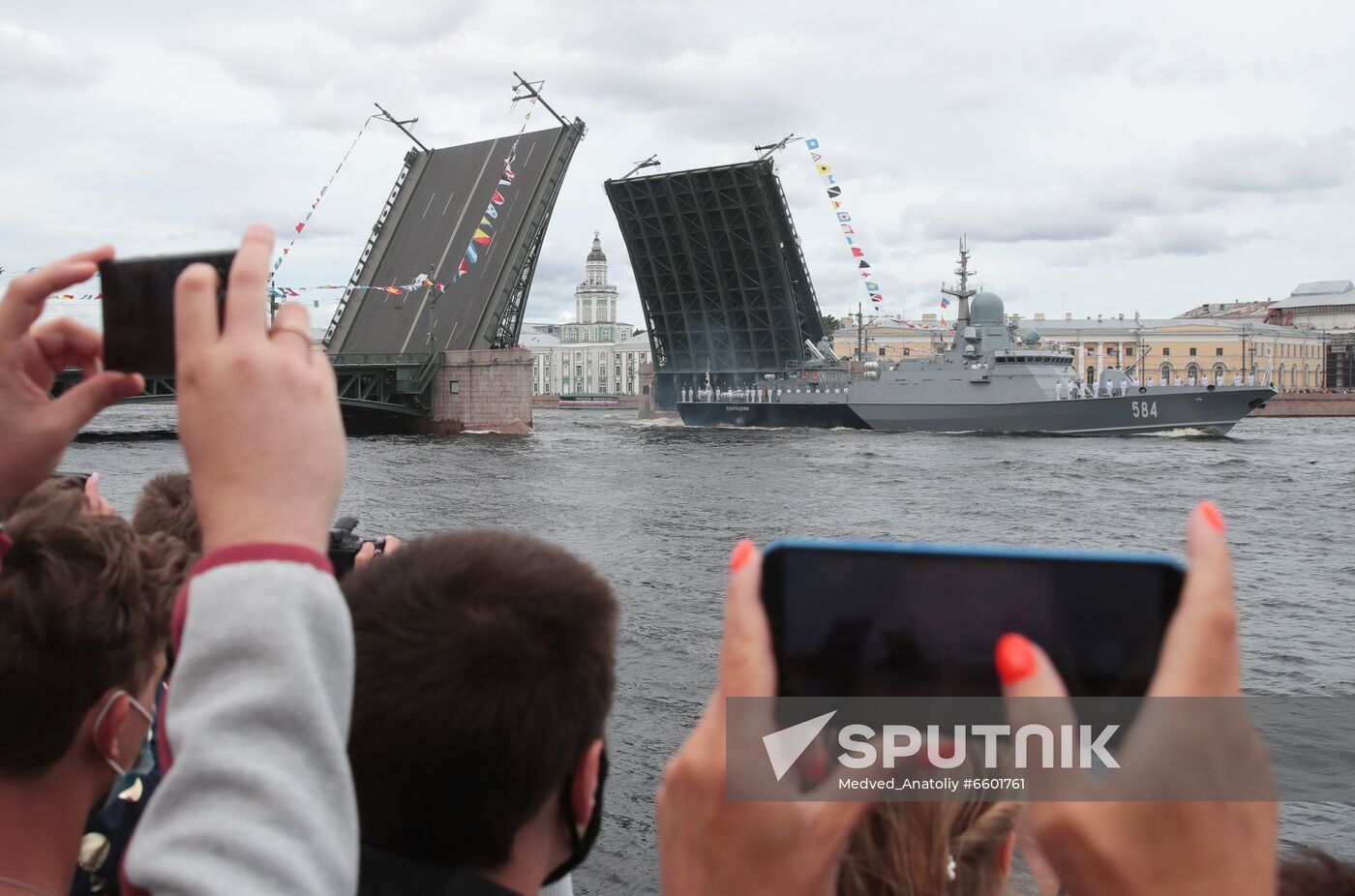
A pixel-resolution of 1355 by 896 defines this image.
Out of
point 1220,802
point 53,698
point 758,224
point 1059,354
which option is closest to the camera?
point 1220,802

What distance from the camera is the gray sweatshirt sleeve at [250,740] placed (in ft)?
2.17

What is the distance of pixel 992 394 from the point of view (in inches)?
1094

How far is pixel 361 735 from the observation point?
0.80m

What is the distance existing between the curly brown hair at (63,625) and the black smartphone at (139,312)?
41 centimetres

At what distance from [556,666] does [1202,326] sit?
63409 millimetres

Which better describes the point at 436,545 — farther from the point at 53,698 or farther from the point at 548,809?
the point at 53,698

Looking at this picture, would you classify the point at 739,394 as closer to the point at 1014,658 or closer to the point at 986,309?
the point at 986,309

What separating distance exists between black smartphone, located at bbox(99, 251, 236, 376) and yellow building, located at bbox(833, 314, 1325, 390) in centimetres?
5476

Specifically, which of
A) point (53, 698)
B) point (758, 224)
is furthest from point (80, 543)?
point (758, 224)

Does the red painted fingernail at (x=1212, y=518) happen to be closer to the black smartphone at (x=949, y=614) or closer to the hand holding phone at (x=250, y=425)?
the black smartphone at (x=949, y=614)

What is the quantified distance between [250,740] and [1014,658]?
457 millimetres

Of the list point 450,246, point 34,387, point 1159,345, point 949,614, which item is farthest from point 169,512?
point 1159,345

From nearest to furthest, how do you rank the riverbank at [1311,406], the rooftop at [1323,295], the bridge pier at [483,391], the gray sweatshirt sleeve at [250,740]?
the gray sweatshirt sleeve at [250,740]
the bridge pier at [483,391]
the riverbank at [1311,406]
the rooftop at [1323,295]

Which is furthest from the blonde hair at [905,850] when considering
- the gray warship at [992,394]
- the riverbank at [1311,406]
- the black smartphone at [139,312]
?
the riverbank at [1311,406]
